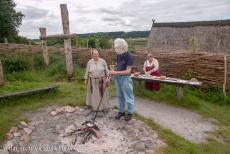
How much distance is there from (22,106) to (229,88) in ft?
21.9

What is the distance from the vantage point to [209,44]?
54.9 ft

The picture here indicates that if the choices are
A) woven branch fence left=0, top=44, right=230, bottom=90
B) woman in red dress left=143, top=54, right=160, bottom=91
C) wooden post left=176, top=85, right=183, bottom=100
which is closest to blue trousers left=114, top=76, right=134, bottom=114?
wooden post left=176, top=85, right=183, bottom=100

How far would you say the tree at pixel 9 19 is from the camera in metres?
22.2

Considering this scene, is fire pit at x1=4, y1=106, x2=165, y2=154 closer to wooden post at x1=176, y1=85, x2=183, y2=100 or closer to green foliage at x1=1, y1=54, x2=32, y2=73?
wooden post at x1=176, y1=85, x2=183, y2=100

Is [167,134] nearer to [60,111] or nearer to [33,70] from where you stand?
[60,111]

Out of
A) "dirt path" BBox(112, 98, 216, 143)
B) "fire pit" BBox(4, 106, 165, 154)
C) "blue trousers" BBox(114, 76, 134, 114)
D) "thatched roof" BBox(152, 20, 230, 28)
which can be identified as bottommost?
"dirt path" BBox(112, 98, 216, 143)

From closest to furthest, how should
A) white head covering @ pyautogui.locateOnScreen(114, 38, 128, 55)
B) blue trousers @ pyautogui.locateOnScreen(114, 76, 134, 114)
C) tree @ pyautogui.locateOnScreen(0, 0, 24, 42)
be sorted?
white head covering @ pyautogui.locateOnScreen(114, 38, 128, 55), blue trousers @ pyautogui.locateOnScreen(114, 76, 134, 114), tree @ pyautogui.locateOnScreen(0, 0, 24, 42)

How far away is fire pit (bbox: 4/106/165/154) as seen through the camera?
5.66 m

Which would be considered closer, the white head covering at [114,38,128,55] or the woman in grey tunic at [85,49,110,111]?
the white head covering at [114,38,128,55]

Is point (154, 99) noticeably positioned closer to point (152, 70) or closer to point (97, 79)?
point (152, 70)

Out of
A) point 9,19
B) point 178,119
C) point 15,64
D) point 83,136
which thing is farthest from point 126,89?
point 9,19

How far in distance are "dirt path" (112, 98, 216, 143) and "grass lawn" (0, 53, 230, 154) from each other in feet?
0.99

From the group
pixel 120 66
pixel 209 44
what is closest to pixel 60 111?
pixel 120 66

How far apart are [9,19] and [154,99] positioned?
17054 millimetres
